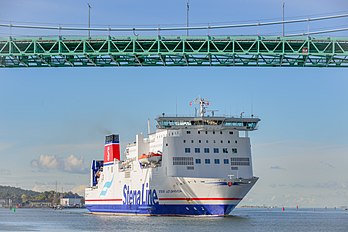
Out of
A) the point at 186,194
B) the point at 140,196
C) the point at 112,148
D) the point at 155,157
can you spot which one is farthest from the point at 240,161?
the point at 112,148

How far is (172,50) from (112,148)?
41.4 metres

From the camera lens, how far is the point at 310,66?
164 feet

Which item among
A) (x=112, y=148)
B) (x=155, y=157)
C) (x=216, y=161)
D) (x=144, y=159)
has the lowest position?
(x=216, y=161)

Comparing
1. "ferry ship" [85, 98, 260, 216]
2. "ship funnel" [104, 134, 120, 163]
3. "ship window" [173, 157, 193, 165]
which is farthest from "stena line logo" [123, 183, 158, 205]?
"ship funnel" [104, 134, 120, 163]

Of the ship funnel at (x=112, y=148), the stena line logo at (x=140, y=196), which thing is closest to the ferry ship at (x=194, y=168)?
the stena line logo at (x=140, y=196)

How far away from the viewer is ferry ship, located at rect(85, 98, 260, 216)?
67.9m

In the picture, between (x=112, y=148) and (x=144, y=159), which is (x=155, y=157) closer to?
(x=144, y=159)

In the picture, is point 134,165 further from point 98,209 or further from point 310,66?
point 310,66

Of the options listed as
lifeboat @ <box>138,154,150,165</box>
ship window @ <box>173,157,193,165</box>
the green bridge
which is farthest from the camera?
lifeboat @ <box>138,154,150,165</box>

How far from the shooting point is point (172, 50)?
49781 mm

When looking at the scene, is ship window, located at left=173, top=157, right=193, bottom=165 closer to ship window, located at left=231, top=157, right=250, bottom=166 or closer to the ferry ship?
the ferry ship

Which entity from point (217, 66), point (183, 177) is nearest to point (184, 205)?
point (183, 177)

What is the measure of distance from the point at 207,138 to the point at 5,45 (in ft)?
88.1

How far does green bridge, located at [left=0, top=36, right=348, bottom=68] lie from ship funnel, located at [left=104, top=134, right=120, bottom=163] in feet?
126
